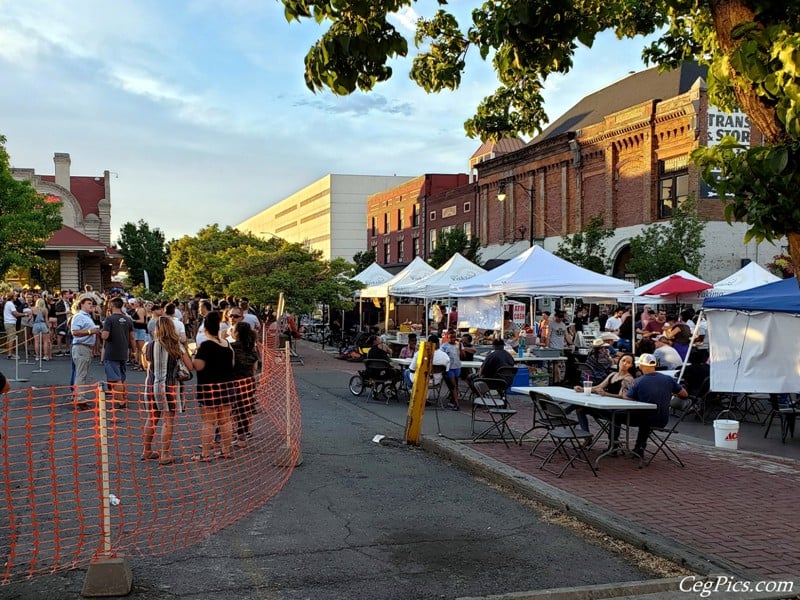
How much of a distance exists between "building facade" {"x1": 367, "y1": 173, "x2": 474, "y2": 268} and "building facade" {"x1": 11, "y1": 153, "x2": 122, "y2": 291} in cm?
2291

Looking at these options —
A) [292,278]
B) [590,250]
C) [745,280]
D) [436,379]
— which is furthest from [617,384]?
[590,250]

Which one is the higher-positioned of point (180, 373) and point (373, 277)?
point (373, 277)

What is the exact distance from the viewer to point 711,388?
1173 centimetres

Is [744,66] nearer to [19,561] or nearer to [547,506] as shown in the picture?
[547,506]

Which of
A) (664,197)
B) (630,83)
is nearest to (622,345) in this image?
(664,197)

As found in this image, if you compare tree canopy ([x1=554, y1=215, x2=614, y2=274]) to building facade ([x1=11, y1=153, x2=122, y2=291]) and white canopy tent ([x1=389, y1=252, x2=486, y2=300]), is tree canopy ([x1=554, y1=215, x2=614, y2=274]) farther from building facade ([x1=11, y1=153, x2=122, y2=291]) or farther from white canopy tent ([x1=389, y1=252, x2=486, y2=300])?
building facade ([x1=11, y1=153, x2=122, y2=291])

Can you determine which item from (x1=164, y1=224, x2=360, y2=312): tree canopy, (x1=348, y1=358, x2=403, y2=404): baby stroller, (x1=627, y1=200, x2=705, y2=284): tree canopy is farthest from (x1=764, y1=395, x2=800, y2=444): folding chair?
(x1=627, y1=200, x2=705, y2=284): tree canopy

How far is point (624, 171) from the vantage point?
3559 centimetres

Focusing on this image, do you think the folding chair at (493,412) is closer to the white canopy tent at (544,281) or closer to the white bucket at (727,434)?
the white bucket at (727,434)

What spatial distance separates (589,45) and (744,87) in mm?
2002

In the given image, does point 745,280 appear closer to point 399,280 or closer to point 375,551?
point 399,280

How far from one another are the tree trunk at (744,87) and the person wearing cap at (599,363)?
30.0 ft

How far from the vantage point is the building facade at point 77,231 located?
147 feet

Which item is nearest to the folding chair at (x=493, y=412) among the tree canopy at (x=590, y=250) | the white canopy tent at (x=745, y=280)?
the white canopy tent at (x=745, y=280)
